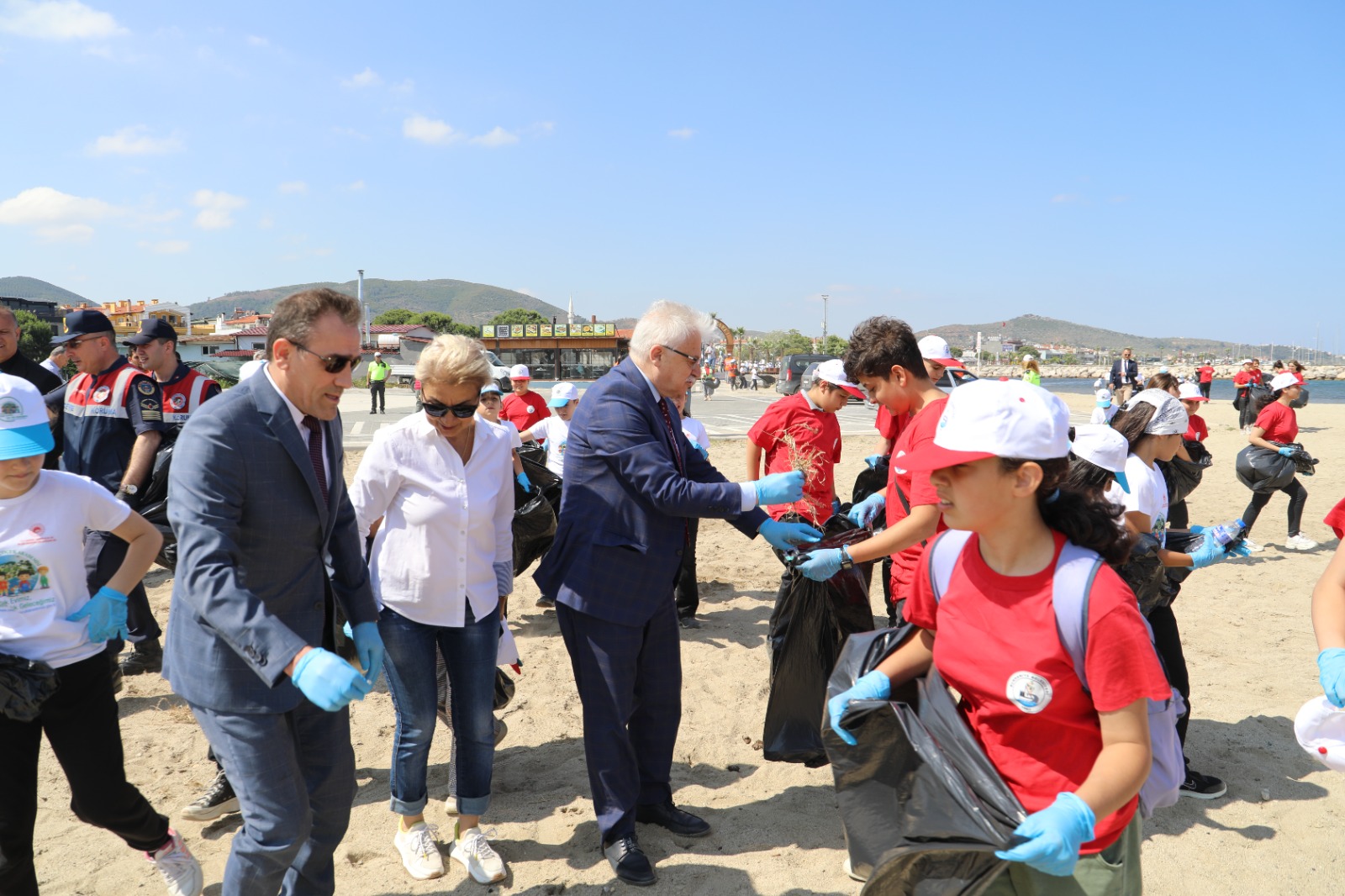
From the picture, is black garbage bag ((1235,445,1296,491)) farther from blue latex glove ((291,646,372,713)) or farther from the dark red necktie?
blue latex glove ((291,646,372,713))

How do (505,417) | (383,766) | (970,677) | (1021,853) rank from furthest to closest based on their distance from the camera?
(505,417) < (383,766) < (970,677) < (1021,853)

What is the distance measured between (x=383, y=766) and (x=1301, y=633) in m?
6.05

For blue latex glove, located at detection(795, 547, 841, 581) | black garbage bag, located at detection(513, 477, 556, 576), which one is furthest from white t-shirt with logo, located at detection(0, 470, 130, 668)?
black garbage bag, located at detection(513, 477, 556, 576)

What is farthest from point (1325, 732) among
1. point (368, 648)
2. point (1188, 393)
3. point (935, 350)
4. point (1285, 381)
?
point (1285, 381)

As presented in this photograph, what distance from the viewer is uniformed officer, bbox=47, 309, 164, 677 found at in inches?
187

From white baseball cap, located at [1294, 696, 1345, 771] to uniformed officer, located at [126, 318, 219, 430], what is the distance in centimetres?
534

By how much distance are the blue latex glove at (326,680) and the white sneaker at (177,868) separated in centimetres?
145

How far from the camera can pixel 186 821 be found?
339cm

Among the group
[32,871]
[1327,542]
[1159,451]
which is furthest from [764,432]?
[1327,542]

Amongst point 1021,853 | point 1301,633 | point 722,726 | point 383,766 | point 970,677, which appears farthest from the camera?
point 1301,633

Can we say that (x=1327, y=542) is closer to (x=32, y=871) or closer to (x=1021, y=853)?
(x=1021, y=853)

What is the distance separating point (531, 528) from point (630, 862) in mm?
2255

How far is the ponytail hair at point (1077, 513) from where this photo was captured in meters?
1.63

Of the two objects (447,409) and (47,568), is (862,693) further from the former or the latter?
(47,568)
